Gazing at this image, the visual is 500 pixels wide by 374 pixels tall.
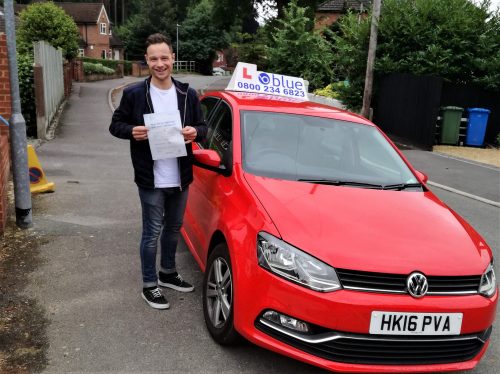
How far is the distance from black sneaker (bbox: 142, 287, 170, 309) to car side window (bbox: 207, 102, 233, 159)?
1.16m

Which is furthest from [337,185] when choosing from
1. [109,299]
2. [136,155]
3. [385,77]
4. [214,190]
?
[385,77]

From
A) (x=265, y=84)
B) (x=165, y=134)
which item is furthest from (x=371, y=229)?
(x=265, y=84)

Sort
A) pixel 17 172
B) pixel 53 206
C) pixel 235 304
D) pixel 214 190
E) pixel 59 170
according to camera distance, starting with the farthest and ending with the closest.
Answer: pixel 59 170 → pixel 53 206 → pixel 17 172 → pixel 214 190 → pixel 235 304

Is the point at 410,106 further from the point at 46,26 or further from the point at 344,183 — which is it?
the point at 46,26

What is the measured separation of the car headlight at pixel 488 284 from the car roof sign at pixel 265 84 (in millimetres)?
2974

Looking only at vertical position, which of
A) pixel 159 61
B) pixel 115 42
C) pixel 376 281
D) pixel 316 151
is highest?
pixel 115 42

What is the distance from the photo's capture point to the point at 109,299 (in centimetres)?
403

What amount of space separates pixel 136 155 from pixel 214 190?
0.65m

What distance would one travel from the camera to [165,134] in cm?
355

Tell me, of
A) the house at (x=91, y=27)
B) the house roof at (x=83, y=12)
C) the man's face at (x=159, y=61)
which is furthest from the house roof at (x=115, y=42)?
the man's face at (x=159, y=61)

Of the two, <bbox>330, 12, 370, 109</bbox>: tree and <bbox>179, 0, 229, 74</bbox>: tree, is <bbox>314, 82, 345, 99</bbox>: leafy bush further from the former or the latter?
<bbox>179, 0, 229, 74</bbox>: tree

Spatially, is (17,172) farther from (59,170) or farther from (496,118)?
(496,118)

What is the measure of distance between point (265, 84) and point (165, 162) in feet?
7.79

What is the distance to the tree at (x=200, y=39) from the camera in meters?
70.4
